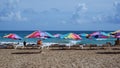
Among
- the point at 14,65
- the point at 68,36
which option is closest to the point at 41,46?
the point at 68,36

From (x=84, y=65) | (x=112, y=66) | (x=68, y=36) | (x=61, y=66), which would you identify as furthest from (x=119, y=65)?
(x=68, y=36)

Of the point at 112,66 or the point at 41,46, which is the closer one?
the point at 112,66

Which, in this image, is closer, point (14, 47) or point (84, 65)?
point (84, 65)

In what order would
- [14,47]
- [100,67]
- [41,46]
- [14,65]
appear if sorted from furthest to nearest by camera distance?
1. [14,47]
2. [41,46]
3. [14,65]
4. [100,67]

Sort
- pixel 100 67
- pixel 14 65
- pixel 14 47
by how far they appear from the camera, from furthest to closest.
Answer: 1. pixel 14 47
2. pixel 14 65
3. pixel 100 67

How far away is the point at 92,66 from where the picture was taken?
54.1 feet

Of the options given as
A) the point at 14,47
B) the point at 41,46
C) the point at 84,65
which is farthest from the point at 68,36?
the point at 84,65

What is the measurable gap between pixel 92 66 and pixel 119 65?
53.0 inches

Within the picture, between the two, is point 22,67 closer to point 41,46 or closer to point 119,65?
point 119,65

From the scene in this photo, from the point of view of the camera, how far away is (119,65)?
54.7ft

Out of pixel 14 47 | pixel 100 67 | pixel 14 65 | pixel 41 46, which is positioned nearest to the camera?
pixel 100 67

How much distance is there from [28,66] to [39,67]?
64 cm

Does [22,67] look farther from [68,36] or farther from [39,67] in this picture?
[68,36]

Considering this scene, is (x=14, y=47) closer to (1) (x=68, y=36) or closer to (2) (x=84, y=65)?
(1) (x=68, y=36)
